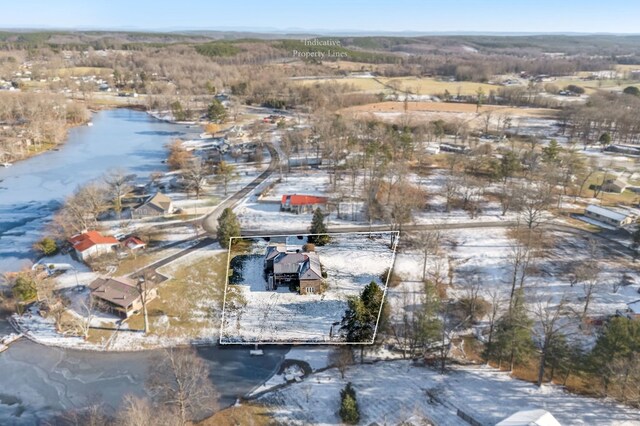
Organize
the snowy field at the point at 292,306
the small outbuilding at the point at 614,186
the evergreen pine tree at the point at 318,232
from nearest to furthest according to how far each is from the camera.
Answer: the snowy field at the point at 292,306 < the evergreen pine tree at the point at 318,232 < the small outbuilding at the point at 614,186

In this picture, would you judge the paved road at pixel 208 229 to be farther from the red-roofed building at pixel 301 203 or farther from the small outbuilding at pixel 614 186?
the small outbuilding at pixel 614 186

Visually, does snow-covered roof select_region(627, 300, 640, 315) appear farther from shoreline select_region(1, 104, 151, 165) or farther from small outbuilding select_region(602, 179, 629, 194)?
shoreline select_region(1, 104, 151, 165)

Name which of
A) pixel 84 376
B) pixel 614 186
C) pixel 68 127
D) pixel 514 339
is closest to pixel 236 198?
pixel 84 376

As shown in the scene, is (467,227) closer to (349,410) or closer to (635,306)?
(635,306)

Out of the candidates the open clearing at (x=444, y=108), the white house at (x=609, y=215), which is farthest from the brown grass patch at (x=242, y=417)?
the open clearing at (x=444, y=108)

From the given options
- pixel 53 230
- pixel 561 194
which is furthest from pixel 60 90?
pixel 561 194

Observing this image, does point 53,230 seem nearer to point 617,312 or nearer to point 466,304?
point 466,304

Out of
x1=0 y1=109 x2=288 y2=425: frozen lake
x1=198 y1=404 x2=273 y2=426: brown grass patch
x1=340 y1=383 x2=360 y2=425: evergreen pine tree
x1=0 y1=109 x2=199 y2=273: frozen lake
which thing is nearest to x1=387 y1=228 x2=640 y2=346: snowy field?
x1=340 y1=383 x2=360 y2=425: evergreen pine tree
